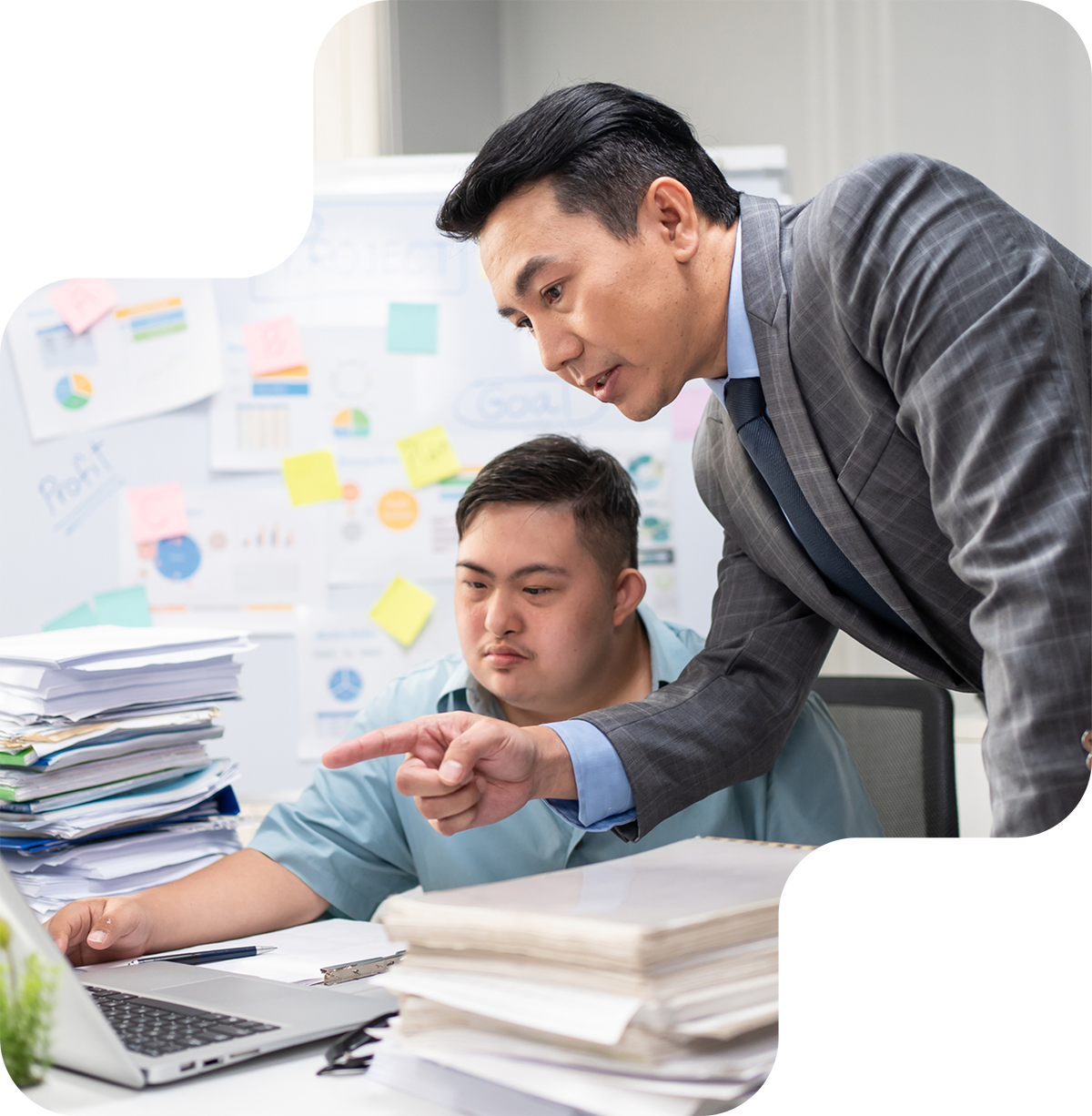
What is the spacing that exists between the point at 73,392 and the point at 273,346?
1.17 feet

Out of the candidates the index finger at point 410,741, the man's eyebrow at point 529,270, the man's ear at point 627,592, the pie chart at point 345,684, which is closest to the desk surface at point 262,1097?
the index finger at point 410,741

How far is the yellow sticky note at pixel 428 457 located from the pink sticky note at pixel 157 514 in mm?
400

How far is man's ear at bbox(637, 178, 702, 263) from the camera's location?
95 centimetres

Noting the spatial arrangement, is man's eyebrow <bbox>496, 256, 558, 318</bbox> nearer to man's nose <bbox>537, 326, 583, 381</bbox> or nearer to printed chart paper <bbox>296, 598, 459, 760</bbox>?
man's nose <bbox>537, 326, 583, 381</bbox>

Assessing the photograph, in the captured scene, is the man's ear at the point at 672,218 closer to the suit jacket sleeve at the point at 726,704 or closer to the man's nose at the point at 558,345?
the man's nose at the point at 558,345

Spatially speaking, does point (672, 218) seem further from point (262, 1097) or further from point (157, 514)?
point (157, 514)

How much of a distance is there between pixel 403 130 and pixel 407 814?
1467mm

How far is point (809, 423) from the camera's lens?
35.9 inches

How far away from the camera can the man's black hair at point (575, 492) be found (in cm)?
131

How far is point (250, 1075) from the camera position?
59cm

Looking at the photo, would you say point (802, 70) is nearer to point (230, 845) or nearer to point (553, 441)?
point (553, 441)

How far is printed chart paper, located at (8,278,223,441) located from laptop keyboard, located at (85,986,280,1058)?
1353mm

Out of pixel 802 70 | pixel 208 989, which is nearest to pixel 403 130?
pixel 802 70

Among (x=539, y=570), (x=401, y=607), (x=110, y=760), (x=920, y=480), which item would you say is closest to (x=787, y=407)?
(x=920, y=480)
